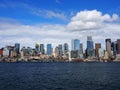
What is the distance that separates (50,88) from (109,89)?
16.8m

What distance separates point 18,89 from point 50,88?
30.0 feet

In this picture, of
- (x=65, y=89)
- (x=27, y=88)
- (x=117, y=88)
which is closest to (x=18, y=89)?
(x=27, y=88)

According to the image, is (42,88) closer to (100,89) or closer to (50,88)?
(50,88)

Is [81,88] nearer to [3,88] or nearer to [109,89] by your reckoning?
[109,89]

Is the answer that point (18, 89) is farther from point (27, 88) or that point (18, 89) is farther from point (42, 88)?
point (42, 88)

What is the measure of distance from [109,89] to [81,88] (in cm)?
785

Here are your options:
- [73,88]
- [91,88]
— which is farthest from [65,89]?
[91,88]

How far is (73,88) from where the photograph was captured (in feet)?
225

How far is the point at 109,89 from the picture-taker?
66562mm

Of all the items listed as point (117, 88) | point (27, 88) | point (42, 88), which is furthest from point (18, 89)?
point (117, 88)

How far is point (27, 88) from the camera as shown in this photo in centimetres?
6856

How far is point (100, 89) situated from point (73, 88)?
25.3 ft

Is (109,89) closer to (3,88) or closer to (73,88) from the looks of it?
(73,88)

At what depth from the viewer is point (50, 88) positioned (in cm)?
6925
